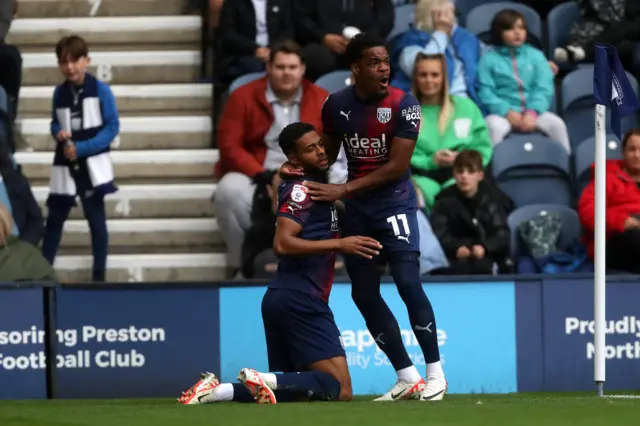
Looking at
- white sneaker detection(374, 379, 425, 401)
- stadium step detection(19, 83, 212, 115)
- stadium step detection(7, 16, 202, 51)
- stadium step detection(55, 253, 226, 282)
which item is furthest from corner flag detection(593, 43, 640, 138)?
stadium step detection(7, 16, 202, 51)

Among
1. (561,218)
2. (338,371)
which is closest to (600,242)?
(338,371)

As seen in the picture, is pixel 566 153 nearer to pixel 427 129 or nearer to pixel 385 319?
pixel 427 129

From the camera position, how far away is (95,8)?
15266 mm

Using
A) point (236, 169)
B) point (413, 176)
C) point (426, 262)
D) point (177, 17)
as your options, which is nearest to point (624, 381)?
point (426, 262)

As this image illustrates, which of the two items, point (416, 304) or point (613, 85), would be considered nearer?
point (416, 304)

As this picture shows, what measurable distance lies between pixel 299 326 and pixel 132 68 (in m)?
6.13

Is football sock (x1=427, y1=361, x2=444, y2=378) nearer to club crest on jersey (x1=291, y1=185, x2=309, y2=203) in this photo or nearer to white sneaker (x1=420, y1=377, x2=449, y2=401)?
white sneaker (x1=420, y1=377, x2=449, y2=401)

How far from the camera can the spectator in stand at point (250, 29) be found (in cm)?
1401

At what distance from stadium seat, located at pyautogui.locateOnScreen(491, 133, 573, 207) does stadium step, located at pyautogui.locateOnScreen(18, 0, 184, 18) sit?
3.78 m

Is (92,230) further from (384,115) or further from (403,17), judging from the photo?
(384,115)

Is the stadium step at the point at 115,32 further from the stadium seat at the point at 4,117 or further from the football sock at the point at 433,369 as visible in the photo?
the football sock at the point at 433,369

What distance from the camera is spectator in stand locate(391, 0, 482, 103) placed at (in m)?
Answer: 13.7

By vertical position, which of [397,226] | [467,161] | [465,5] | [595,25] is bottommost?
[397,226]

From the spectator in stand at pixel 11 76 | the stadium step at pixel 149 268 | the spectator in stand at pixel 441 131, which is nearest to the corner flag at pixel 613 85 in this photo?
the spectator in stand at pixel 441 131
